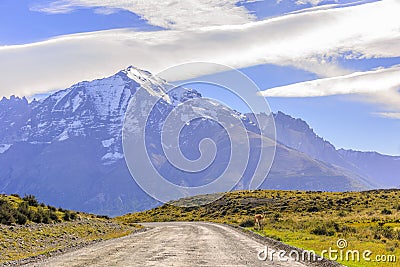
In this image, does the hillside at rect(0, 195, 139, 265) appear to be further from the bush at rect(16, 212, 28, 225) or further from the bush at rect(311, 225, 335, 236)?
the bush at rect(311, 225, 335, 236)

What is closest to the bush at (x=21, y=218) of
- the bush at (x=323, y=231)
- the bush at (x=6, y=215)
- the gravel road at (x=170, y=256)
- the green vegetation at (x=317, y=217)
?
the bush at (x=6, y=215)

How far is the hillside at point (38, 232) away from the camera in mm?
31297

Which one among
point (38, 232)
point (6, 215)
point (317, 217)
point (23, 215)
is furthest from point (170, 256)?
point (317, 217)

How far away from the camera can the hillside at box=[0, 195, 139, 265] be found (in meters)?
31.3

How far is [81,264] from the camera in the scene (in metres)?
24.4

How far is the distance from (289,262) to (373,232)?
16012mm

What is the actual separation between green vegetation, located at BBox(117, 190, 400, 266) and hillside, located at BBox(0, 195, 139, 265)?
16.2 meters

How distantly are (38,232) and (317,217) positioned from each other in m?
40.8

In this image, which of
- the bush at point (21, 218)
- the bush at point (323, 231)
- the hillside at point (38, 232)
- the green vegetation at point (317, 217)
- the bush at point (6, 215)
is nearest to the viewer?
the hillside at point (38, 232)

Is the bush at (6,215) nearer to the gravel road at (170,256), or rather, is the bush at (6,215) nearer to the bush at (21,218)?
the bush at (21,218)

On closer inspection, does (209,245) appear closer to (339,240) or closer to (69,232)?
(339,240)

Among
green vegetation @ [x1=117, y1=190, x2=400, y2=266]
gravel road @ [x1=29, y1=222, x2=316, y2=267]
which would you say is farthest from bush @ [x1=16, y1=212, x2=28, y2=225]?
green vegetation @ [x1=117, y1=190, x2=400, y2=266]

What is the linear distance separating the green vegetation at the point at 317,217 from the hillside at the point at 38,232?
16.2 meters

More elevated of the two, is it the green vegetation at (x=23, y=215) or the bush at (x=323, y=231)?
the green vegetation at (x=23, y=215)
